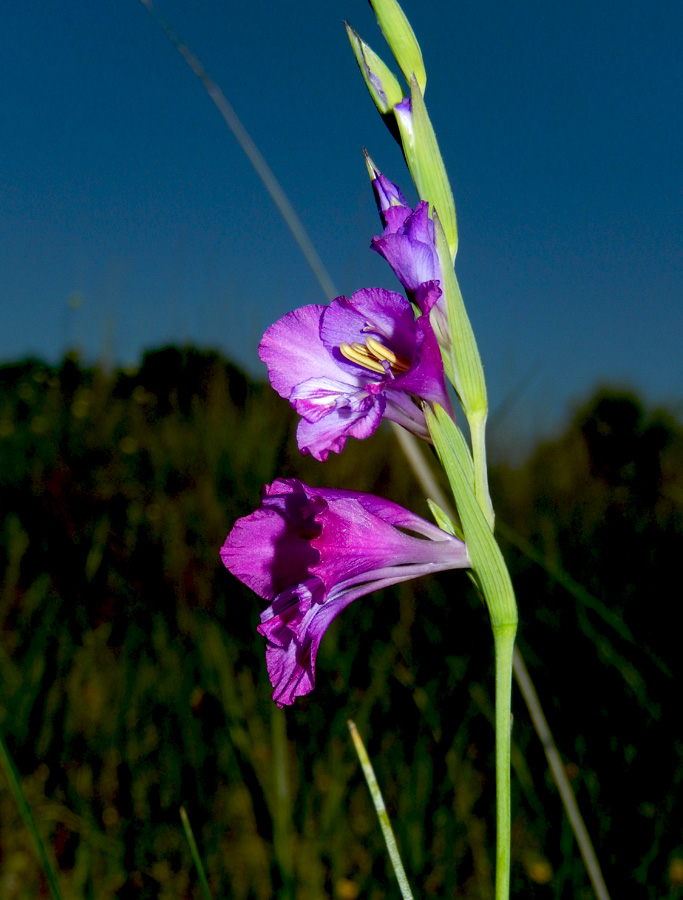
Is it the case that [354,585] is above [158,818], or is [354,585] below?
above

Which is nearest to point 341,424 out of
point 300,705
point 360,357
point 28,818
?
point 360,357

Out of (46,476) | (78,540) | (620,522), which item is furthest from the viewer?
(46,476)

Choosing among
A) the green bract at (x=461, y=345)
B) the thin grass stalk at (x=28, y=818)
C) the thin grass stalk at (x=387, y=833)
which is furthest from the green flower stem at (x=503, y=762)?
the thin grass stalk at (x=28, y=818)

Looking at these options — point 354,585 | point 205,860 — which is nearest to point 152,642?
point 205,860

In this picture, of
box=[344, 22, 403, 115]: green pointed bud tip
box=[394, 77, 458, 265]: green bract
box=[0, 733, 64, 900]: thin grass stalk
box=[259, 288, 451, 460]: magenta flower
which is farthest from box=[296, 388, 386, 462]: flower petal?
box=[0, 733, 64, 900]: thin grass stalk

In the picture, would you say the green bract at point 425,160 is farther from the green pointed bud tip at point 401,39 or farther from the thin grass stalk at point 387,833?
the thin grass stalk at point 387,833

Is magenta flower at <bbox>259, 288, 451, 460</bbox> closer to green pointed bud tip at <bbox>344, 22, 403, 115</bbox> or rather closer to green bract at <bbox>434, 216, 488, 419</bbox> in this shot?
green bract at <bbox>434, 216, 488, 419</bbox>

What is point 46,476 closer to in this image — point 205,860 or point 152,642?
point 152,642
